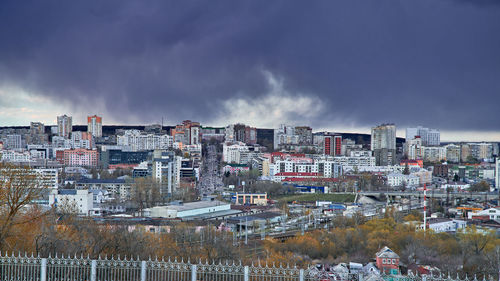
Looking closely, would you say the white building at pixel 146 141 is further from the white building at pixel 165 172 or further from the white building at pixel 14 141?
the white building at pixel 165 172

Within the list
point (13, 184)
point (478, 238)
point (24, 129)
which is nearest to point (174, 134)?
point (24, 129)

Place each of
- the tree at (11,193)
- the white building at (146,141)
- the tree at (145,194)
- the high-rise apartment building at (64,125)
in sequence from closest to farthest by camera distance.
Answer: the tree at (11,193)
the tree at (145,194)
the white building at (146,141)
the high-rise apartment building at (64,125)

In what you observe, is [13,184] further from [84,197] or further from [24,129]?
[24,129]

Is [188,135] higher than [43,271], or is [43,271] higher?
[188,135]

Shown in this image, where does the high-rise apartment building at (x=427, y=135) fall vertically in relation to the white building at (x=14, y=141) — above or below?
above

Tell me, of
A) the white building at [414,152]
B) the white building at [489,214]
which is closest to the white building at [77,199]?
the white building at [489,214]

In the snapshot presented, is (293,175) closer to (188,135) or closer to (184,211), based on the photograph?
(184,211)

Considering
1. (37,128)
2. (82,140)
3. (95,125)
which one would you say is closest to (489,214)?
(82,140)

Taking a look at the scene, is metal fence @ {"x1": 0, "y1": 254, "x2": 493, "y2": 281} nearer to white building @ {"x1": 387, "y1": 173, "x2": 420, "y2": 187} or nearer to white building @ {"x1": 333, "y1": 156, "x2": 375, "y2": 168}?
white building @ {"x1": 387, "y1": 173, "x2": 420, "y2": 187}

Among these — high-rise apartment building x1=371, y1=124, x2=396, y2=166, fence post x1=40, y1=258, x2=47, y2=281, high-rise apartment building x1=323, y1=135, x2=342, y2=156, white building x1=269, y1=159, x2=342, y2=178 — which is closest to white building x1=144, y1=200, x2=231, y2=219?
fence post x1=40, y1=258, x2=47, y2=281

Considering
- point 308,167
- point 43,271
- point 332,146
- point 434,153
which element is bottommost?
point 43,271
